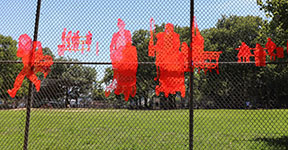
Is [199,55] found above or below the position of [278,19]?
below

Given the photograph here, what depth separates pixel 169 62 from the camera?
362 centimetres

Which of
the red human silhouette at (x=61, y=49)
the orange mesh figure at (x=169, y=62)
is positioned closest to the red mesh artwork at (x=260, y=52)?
the orange mesh figure at (x=169, y=62)

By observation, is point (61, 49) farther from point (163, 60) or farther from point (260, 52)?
point (260, 52)

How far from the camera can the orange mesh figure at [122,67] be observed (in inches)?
147

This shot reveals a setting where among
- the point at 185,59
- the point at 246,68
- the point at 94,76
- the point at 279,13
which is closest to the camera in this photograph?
the point at 185,59

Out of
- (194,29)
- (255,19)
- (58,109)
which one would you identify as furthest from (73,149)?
(255,19)

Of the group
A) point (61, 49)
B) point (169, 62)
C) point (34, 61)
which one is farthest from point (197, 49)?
point (34, 61)

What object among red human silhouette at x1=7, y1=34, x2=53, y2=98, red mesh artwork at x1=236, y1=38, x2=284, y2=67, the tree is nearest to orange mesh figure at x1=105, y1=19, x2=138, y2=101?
red human silhouette at x1=7, y1=34, x2=53, y2=98

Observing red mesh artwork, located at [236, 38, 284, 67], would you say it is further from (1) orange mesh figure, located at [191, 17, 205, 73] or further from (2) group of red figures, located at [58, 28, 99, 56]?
(2) group of red figures, located at [58, 28, 99, 56]

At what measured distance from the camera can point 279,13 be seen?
585 centimetres

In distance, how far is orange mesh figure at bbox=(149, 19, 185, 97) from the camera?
361 cm

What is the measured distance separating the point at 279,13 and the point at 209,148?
12.7 feet

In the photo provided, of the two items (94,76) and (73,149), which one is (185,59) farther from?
(73,149)

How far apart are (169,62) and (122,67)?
77cm
